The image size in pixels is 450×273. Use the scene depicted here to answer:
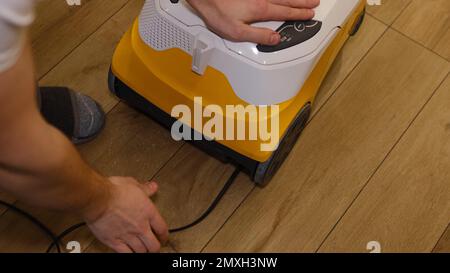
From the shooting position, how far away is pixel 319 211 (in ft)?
3.18

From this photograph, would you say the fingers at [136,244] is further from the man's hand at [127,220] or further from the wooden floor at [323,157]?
the wooden floor at [323,157]

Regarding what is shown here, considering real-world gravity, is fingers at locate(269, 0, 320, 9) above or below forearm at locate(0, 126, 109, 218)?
above

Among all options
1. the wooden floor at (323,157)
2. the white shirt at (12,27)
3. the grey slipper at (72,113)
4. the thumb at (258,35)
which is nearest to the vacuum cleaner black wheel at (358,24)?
the wooden floor at (323,157)

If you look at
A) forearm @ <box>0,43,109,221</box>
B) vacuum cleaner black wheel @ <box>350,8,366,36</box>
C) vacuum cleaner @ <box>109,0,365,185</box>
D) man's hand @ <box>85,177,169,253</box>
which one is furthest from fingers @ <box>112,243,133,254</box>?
vacuum cleaner black wheel @ <box>350,8,366,36</box>

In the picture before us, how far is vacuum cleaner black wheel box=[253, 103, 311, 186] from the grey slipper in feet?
0.98

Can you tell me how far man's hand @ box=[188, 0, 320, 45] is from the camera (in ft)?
2.58

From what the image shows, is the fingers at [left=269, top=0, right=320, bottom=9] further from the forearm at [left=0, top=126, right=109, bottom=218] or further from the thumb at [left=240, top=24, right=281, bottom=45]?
the forearm at [left=0, top=126, right=109, bottom=218]

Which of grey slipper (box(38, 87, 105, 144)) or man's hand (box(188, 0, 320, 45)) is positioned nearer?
man's hand (box(188, 0, 320, 45))

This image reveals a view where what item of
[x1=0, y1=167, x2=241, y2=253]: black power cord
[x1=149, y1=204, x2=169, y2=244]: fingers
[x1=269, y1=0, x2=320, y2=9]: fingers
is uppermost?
[x1=269, y1=0, x2=320, y2=9]: fingers

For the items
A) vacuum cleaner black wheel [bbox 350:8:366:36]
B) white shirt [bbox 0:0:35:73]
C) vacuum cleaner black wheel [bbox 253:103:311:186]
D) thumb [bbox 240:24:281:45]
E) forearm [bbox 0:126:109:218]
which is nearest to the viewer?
white shirt [bbox 0:0:35:73]

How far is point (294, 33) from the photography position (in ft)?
2.68

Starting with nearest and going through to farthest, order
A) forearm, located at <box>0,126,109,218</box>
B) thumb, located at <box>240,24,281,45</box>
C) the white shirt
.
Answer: the white shirt, forearm, located at <box>0,126,109,218</box>, thumb, located at <box>240,24,281,45</box>

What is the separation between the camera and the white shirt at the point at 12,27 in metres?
0.37

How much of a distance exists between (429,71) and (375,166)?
0.77ft
